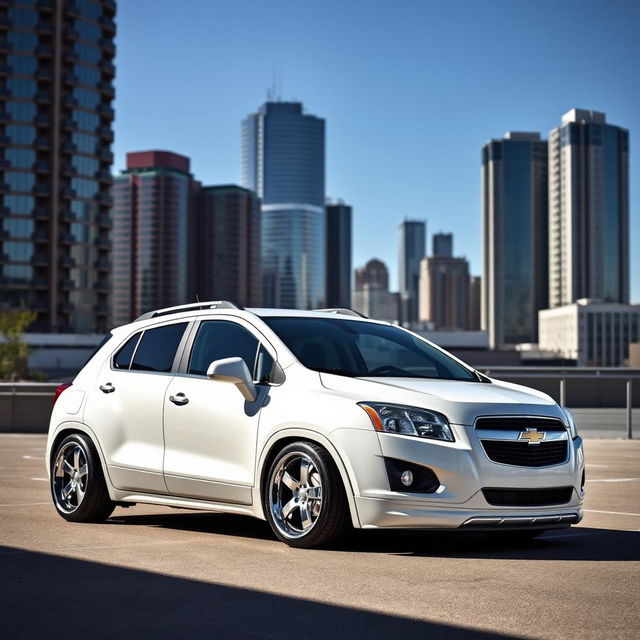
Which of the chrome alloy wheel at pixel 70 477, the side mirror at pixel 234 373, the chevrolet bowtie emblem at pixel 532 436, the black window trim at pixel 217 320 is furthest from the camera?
the chrome alloy wheel at pixel 70 477

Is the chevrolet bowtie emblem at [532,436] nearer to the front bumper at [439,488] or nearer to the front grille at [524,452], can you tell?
the front grille at [524,452]

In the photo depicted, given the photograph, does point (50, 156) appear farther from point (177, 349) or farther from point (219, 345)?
point (219, 345)

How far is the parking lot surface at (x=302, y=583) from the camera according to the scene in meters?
5.23

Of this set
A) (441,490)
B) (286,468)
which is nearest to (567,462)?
(441,490)

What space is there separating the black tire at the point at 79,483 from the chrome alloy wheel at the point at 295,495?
2003 mm

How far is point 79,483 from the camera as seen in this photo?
9.23 metres

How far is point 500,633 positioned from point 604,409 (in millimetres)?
26748

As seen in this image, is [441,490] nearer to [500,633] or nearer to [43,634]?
[500,633]

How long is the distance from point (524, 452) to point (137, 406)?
10.1 feet

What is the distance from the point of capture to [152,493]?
28.7 feet

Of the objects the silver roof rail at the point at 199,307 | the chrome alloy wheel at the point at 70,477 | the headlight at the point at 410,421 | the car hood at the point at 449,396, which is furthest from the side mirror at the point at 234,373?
the chrome alloy wheel at the point at 70,477

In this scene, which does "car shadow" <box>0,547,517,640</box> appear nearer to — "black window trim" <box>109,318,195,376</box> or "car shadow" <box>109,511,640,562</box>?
"car shadow" <box>109,511,640,562</box>

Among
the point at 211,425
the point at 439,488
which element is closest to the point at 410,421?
the point at 439,488

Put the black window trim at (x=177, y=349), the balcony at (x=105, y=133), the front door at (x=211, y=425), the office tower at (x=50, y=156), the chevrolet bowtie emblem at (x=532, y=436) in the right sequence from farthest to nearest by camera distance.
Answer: the balcony at (x=105, y=133)
the office tower at (x=50, y=156)
the black window trim at (x=177, y=349)
the front door at (x=211, y=425)
the chevrolet bowtie emblem at (x=532, y=436)
